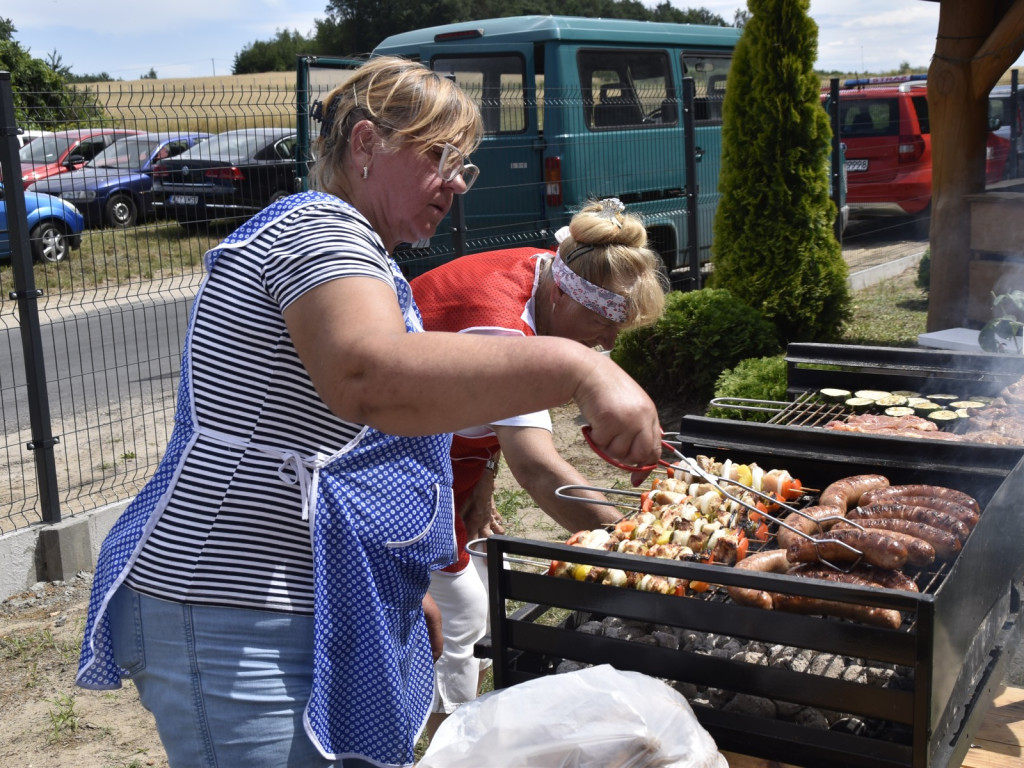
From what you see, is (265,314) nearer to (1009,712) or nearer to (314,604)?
(314,604)

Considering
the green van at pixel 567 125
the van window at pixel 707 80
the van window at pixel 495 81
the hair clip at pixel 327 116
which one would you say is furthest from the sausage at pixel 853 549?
the van window at pixel 707 80

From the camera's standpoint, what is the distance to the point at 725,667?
1.98 m

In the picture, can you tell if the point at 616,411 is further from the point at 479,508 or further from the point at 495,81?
the point at 495,81

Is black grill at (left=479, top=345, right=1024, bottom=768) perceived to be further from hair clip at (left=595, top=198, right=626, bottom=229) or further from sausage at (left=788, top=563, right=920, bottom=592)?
hair clip at (left=595, top=198, right=626, bottom=229)

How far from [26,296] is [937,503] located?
410cm

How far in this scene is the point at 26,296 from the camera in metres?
4.66

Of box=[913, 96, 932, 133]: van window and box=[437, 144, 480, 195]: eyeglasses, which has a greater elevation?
box=[913, 96, 932, 133]: van window

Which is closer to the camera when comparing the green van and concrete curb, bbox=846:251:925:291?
the green van

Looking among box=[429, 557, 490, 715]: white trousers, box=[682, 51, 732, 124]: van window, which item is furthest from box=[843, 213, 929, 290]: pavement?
box=[429, 557, 490, 715]: white trousers

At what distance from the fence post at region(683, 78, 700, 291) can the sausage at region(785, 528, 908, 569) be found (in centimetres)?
700

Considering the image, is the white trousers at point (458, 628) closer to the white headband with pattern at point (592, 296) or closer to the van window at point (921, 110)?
the white headband with pattern at point (592, 296)

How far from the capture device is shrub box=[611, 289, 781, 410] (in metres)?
7.25

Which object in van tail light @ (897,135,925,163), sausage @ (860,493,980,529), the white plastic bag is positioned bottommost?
the white plastic bag

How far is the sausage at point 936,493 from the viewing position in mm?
2619
